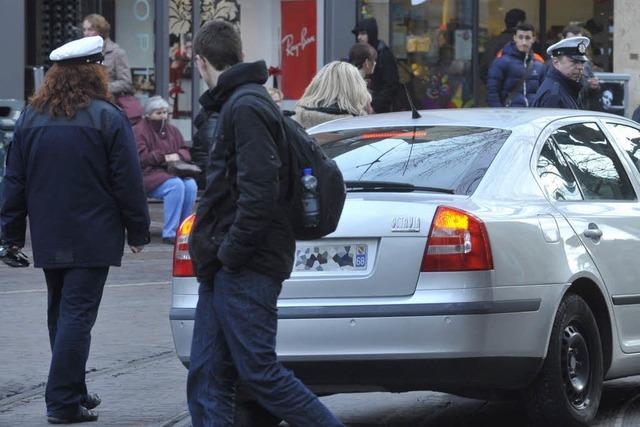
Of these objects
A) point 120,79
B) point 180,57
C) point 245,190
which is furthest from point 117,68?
point 245,190

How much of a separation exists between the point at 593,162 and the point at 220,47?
2496mm

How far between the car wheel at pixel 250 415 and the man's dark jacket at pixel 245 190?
1.36 m

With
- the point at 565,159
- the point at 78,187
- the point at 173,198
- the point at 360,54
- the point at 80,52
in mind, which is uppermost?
the point at 80,52

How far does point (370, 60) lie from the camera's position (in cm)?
1244

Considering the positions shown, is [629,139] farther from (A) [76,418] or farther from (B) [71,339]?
(A) [76,418]

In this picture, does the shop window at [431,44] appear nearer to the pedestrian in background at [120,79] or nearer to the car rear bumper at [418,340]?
the pedestrian in background at [120,79]

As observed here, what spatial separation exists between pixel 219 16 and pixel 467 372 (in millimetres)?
14943

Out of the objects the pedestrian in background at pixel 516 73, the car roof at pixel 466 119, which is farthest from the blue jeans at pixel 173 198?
the car roof at pixel 466 119

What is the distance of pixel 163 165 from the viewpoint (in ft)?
51.1

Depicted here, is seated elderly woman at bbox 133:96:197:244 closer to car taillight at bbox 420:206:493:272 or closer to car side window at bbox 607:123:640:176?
car side window at bbox 607:123:640:176

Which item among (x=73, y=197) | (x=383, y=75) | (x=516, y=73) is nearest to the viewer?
(x=73, y=197)

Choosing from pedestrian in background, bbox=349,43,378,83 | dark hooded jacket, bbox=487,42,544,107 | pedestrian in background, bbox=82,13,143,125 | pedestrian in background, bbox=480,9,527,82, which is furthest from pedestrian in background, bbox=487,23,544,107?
pedestrian in background, bbox=82,13,143,125

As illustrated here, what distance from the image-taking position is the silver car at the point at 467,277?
250 inches

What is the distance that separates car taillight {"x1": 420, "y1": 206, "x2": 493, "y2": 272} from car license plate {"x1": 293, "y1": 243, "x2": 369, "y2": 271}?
0.88ft
